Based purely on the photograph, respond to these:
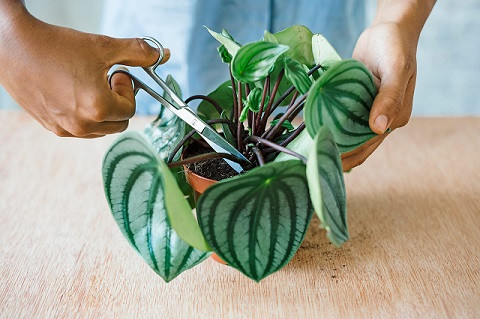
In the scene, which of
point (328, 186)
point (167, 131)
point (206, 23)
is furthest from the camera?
point (206, 23)

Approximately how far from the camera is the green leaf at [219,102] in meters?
0.77

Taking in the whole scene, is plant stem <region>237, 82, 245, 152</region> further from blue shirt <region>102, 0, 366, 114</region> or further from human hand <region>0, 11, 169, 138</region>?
blue shirt <region>102, 0, 366, 114</region>

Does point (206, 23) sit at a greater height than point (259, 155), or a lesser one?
lesser

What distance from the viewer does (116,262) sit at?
725mm

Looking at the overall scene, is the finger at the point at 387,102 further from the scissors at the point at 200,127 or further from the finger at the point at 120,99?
the finger at the point at 120,99

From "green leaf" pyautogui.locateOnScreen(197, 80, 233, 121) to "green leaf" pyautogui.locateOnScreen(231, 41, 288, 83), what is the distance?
17 cm

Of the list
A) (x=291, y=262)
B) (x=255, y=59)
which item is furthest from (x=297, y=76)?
(x=291, y=262)

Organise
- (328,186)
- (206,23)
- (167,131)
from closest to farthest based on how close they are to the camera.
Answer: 1. (328,186)
2. (167,131)
3. (206,23)

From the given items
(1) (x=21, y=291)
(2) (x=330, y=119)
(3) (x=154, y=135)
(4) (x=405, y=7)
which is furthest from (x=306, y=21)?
(1) (x=21, y=291)

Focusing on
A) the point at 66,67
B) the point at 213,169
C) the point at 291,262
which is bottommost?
the point at 291,262

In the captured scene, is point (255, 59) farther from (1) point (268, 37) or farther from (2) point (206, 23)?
(2) point (206, 23)

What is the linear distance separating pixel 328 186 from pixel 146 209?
181 millimetres

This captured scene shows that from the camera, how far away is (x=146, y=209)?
569 mm

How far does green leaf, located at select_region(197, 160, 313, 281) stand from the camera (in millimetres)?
527
